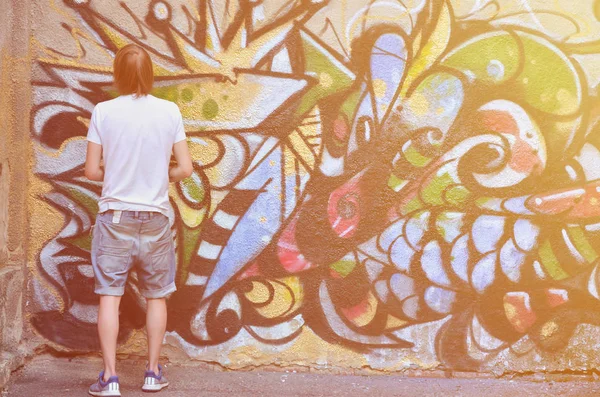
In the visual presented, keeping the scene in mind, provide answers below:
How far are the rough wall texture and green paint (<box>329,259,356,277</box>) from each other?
1.74 metres

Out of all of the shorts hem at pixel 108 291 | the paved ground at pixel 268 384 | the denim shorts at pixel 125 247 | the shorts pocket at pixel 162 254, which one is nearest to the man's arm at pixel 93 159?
the denim shorts at pixel 125 247

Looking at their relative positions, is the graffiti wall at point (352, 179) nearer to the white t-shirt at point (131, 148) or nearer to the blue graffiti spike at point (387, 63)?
the blue graffiti spike at point (387, 63)

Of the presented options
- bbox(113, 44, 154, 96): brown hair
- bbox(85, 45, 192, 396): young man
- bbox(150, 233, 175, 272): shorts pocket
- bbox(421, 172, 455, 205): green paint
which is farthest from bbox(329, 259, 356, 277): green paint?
bbox(113, 44, 154, 96): brown hair

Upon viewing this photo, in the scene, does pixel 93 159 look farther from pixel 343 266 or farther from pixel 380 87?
pixel 380 87

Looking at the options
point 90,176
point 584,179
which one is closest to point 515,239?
point 584,179

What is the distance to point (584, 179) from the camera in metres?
4.66

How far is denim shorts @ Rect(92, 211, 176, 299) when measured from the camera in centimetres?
407

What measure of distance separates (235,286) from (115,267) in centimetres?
81

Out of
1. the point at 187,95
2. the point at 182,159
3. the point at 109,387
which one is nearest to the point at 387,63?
the point at 187,95

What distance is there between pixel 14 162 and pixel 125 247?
3.11ft

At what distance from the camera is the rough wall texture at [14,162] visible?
447 centimetres

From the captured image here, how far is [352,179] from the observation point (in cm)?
467

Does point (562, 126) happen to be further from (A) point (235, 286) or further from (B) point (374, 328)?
(A) point (235, 286)

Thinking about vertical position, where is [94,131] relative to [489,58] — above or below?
below
